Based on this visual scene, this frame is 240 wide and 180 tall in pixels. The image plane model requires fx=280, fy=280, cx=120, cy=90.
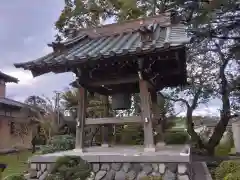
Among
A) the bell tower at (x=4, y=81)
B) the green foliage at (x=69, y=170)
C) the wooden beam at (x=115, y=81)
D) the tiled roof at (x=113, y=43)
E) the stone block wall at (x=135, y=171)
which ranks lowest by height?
the stone block wall at (x=135, y=171)

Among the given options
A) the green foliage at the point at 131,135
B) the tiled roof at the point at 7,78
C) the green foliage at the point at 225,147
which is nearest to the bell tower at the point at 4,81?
the tiled roof at the point at 7,78

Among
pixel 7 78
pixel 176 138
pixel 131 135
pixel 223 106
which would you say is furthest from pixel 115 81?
pixel 7 78

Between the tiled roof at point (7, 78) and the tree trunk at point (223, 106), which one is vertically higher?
the tiled roof at point (7, 78)

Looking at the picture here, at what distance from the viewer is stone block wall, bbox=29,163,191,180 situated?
5098mm

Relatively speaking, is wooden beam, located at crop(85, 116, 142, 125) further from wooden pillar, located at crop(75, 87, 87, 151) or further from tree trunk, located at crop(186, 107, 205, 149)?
tree trunk, located at crop(186, 107, 205, 149)

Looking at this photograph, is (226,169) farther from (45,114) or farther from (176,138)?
(45,114)

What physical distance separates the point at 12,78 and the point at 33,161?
16.7 m

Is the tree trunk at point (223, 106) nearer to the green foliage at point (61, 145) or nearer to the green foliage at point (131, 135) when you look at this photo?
the green foliage at point (131, 135)

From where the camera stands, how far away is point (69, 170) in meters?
4.24

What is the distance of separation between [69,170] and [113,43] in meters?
3.16

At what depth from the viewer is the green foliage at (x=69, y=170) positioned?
423cm

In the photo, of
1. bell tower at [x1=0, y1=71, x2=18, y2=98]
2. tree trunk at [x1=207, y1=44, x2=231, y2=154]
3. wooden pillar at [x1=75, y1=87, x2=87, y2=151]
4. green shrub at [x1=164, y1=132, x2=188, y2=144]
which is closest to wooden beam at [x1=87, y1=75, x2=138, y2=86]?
wooden pillar at [x1=75, y1=87, x2=87, y2=151]

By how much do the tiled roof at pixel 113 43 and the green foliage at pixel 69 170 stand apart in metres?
2.00

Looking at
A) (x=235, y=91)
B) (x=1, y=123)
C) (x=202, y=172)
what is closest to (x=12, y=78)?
(x=1, y=123)
